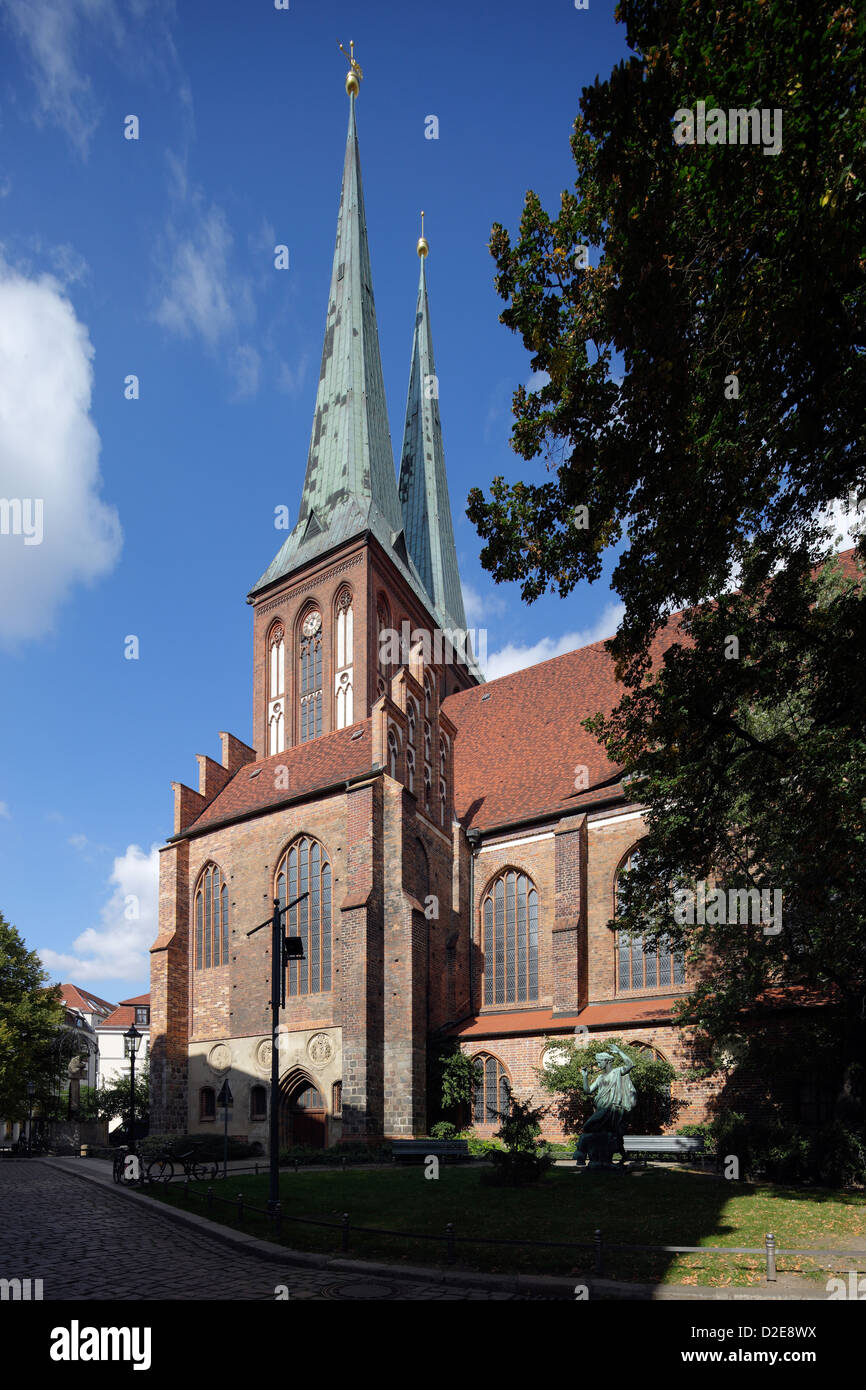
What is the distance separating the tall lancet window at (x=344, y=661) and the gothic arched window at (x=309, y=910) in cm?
947

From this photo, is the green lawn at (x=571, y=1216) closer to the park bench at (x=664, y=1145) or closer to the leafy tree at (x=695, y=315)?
the park bench at (x=664, y=1145)

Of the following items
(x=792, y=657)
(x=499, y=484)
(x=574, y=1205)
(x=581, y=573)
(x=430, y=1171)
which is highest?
(x=499, y=484)

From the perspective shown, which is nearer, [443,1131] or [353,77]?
[443,1131]

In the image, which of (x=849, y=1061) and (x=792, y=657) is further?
(x=849, y=1061)

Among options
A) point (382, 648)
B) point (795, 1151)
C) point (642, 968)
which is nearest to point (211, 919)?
point (382, 648)

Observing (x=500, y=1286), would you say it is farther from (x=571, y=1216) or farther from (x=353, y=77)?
(x=353, y=77)

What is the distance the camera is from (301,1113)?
26578mm

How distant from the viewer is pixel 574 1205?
13.4 m

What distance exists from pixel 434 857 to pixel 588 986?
19.5 ft

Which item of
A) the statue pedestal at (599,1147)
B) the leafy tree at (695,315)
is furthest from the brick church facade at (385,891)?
the leafy tree at (695,315)

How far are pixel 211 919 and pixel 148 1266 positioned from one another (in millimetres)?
21341

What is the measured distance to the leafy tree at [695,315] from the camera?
24.9 feet
